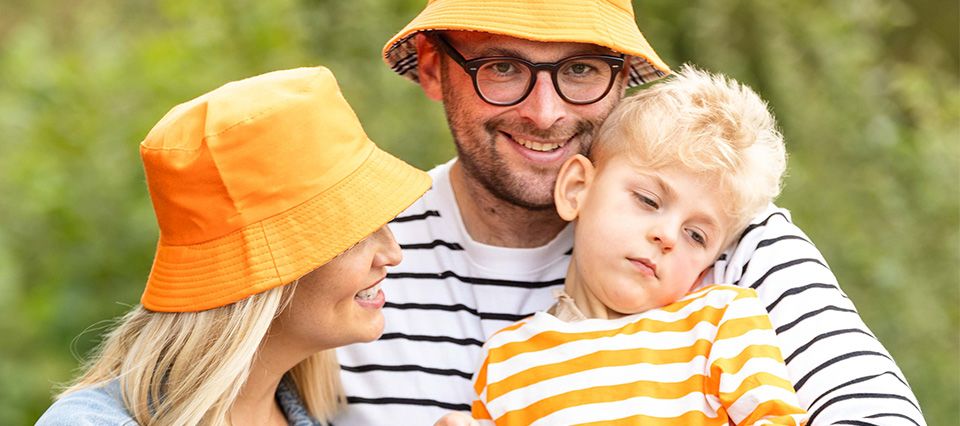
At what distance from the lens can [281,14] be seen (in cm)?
638

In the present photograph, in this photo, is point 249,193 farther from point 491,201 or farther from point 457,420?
point 491,201

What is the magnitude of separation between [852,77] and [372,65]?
252cm

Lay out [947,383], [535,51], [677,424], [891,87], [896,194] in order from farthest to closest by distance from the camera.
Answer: [891,87] → [896,194] → [947,383] → [535,51] → [677,424]

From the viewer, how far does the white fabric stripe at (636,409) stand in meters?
2.45

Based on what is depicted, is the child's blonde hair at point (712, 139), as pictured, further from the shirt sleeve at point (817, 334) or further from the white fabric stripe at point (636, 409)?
the white fabric stripe at point (636, 409)

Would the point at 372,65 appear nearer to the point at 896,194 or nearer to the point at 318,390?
the point at 896,194

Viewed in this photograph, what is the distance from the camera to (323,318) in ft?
8.64

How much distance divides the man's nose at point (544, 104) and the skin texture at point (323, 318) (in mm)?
501

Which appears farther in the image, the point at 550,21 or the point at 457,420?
the point at 550,21

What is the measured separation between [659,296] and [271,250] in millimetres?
863

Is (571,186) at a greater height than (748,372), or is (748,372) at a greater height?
(571,186)

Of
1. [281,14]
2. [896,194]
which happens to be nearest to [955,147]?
[896,194]

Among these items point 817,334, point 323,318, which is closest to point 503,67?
point 323,318

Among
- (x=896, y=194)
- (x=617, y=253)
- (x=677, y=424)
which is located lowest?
(x=677, y=424)
